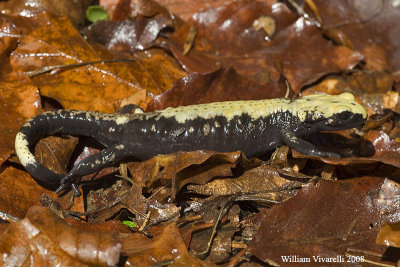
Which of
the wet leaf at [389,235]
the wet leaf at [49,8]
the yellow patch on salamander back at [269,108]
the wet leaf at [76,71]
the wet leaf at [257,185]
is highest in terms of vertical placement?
the wet leaf at [49,8]

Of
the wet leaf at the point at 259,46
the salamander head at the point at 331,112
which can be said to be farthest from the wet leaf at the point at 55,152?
the salamander head at the point at 331,112

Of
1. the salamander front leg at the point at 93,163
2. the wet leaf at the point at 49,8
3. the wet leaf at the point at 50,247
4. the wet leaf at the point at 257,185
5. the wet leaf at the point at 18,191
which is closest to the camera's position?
the wet leaf at the point at 50,247

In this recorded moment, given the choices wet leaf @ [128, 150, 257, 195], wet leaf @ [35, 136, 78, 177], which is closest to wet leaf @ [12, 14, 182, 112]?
wet leaf @ [35, 136, 78, 177]

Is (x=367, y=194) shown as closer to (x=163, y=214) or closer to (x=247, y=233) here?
(x=247, y=233)

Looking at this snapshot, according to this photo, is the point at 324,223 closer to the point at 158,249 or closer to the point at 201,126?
the point at 158,249

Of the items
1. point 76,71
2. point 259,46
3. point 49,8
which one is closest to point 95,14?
point 49,8

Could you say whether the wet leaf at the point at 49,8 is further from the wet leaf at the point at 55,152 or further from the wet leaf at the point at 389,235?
the wet leaf at the point at 389,235
